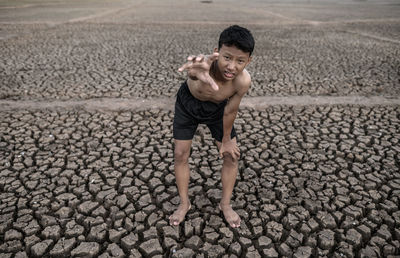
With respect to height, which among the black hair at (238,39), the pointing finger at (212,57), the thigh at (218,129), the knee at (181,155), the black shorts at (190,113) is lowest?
the knee at (181,155)

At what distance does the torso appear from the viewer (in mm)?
1918

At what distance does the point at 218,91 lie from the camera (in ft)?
6.44

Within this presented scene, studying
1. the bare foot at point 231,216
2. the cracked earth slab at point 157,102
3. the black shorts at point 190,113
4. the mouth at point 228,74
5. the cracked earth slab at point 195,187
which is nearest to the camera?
the mouth at point 228,74

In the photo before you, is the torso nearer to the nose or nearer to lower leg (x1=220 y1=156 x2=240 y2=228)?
the nose

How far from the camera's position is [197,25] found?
41.4 ft

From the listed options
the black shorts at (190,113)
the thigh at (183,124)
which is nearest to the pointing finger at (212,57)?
the black shorts at (190,113)

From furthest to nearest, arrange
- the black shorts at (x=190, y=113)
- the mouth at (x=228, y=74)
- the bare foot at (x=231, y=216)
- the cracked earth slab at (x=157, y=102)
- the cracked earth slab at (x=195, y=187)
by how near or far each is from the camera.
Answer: the cracked earth slab at (x=157, y=102), the bare foot at (x=231, y=216), the cracked earth slab at (x=195, y=187), the black shorts at (x=190, y=113), the mouth at (x=228, y=74)

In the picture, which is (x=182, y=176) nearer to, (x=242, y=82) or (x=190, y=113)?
(x=190, y=113)

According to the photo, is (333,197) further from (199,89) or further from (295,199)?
(199,89)

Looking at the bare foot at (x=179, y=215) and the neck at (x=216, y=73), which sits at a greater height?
the neck at (x=216, y=73)

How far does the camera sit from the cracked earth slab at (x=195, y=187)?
220cm

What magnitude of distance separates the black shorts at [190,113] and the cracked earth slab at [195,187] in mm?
816

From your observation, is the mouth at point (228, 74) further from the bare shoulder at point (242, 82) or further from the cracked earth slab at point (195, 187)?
the cracked earth slab at point (195, 187)

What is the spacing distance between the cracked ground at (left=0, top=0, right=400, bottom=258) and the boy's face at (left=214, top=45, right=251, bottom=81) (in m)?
1.29
